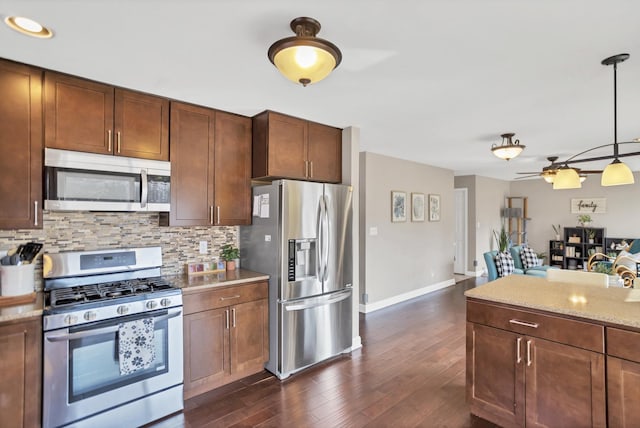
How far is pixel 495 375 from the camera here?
7.16 ft

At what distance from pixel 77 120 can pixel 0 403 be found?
5.84 ft

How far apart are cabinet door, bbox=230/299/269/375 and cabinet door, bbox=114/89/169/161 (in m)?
1.47

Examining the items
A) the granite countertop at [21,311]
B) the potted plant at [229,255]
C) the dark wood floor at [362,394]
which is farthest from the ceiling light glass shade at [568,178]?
the granite countertop at [21,311]

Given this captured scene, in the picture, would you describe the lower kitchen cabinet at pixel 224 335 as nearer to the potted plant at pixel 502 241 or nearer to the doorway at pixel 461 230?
the doorway at pixel 461 230

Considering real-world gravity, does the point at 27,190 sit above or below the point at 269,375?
above

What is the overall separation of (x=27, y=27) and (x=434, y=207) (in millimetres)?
5843

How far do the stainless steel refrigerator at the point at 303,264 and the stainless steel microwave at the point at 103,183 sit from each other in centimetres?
90

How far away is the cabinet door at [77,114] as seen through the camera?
217cm

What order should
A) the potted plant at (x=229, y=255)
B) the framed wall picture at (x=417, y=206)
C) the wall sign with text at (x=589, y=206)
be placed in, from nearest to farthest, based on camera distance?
1. the potted plant at (x=229, y=255)
2. the framed wall picture at (x=417, y=206)
3. the wall sign with text at (x=589, y=206)

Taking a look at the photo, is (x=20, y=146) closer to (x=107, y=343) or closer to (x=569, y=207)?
(x=107, y=343)

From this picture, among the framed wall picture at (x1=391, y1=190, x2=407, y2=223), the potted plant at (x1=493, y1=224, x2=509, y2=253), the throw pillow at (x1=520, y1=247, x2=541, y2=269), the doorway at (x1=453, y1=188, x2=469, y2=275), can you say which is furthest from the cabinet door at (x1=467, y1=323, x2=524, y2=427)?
the potted plant at (x1=493, y1=224, x2=509, y2=253)

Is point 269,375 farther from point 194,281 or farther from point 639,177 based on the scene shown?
point 639,177

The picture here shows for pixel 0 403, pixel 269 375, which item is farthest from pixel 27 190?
pixel 269 375

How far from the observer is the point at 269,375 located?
293 cm
